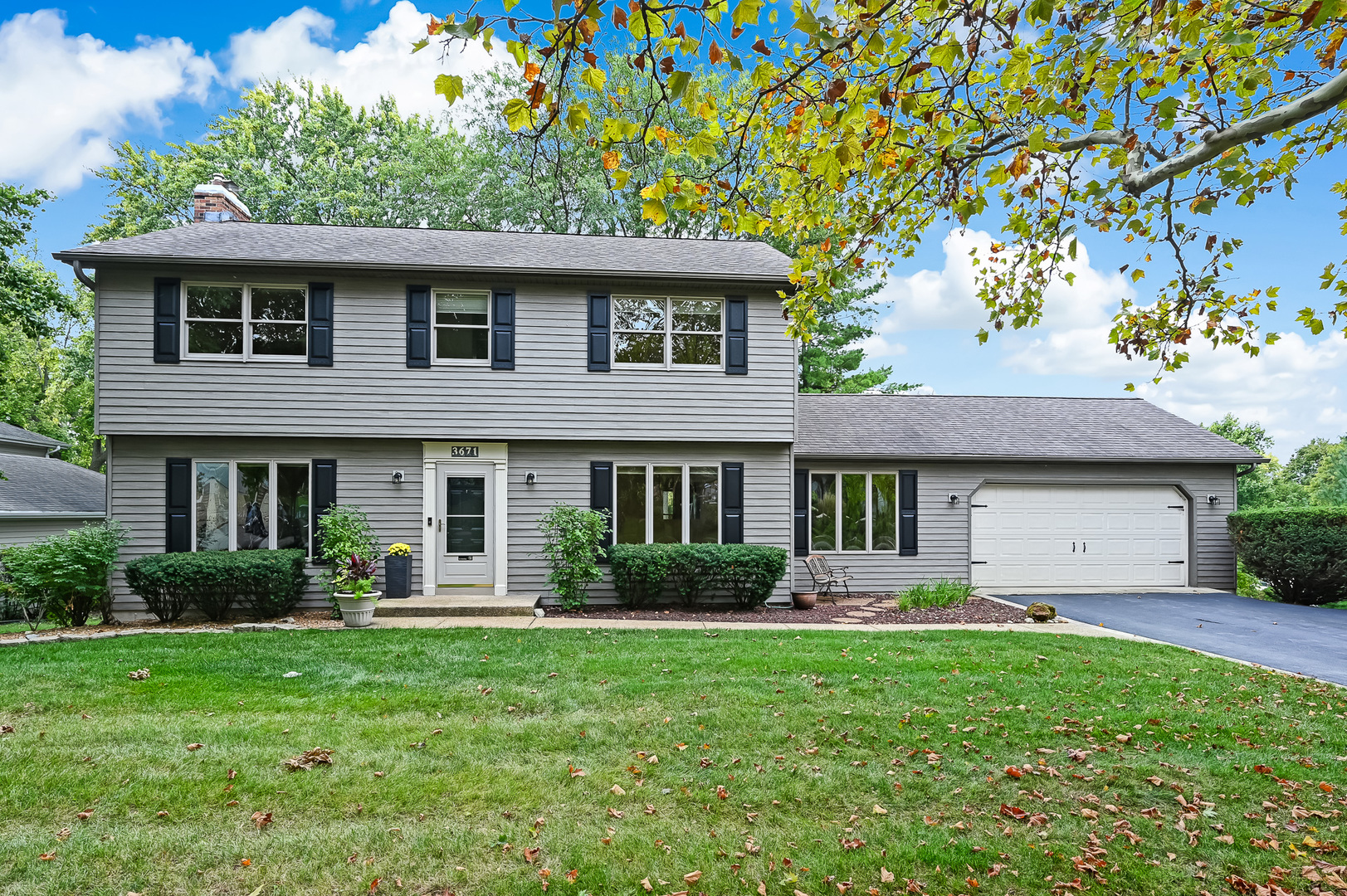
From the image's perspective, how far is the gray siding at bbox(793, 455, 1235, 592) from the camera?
12555 mm

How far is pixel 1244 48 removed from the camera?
3789 mm

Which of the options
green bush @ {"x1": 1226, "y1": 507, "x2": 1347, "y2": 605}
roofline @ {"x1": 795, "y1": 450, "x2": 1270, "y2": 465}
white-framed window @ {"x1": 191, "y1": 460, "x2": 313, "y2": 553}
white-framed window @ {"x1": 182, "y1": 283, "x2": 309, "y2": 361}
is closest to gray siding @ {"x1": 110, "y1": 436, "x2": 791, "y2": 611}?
white-framed window @ {"x1": 191, "y1": 460, "x2": 313, "y2": 553}

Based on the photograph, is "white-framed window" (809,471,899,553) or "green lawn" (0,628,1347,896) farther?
"white-framed window" (809,471,899,553)

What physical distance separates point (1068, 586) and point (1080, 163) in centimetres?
992

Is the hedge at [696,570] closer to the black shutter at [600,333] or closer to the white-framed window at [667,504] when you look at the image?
the white-framed window at [667,504]

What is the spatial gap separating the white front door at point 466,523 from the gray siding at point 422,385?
66 centimetres

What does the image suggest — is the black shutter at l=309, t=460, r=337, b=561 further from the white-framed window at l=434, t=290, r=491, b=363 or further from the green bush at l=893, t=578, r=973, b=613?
the green bush at l=893, t=578, r=973, b=613

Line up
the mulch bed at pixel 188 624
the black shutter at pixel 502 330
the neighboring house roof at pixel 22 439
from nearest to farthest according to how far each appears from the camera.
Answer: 1. the mulch bed at pixel 188 624
2. the black shutter at pixel 502 330
3. the neighboring house roof at pixel 22 439

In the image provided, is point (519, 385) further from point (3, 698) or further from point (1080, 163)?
point (1080, 163)

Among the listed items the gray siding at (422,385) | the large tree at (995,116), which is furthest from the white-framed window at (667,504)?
the large tree at (995,116)

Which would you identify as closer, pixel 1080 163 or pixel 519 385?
pixel 1080 163

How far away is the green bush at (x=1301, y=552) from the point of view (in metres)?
11.9

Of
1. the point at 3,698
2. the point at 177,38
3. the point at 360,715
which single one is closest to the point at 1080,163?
the point at 360,715

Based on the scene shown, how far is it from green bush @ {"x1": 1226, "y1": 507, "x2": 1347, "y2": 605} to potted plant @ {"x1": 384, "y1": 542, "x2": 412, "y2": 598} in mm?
14910
